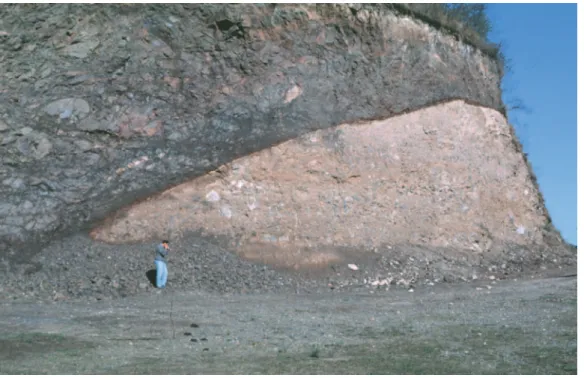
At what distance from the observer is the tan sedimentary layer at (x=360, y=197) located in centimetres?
1339

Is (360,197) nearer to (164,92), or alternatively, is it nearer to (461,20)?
(164,92)

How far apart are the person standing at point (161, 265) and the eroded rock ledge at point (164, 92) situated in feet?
5.04

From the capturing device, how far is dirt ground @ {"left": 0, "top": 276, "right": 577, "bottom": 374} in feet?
19.5

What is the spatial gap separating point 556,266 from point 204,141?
7.78 metres

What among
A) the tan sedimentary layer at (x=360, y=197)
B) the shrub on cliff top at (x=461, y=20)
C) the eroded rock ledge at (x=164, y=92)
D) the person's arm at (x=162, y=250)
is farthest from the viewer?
the shrub on cliff top at (x=461, y=20)

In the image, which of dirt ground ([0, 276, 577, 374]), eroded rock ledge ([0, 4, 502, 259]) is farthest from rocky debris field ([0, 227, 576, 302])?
eroded rock ledge ([0, 4, 502, 259])

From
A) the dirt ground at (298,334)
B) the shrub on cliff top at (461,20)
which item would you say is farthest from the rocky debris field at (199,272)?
the shrub on cliff top at (461,20)

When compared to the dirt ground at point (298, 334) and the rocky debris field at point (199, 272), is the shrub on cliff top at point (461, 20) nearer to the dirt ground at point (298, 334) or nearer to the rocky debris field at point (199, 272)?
the rocky debris field at point (199, 272)

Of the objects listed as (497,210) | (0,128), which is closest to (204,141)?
(0,128)

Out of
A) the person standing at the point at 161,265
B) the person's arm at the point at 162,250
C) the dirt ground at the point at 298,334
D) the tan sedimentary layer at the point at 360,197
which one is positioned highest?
the tan sedimentary layer at the point at 360,197

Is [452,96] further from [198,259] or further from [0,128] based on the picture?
[0,128]

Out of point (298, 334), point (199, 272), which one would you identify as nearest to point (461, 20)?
point (199, 272)

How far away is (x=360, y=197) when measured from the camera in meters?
14.6

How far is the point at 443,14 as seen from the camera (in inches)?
691
